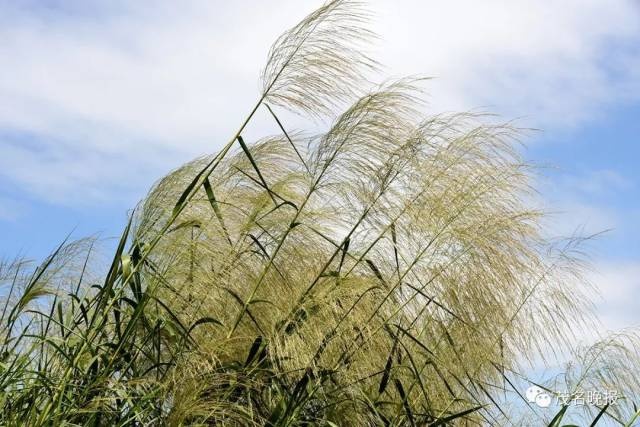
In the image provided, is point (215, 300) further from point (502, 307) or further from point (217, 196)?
point (502, 307)

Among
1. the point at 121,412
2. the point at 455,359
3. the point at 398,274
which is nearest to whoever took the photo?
the point at 121,412

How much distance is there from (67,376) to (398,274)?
1093 millimetres

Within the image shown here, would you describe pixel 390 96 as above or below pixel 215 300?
above

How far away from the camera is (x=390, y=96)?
323 centimetres

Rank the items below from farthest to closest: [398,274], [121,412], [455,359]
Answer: [455,359], [398,274], [121,412]

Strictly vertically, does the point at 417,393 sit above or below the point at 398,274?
below

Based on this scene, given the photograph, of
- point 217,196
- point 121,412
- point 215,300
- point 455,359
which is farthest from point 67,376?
point 455,359

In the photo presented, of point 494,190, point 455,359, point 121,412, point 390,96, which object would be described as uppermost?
point 390,96

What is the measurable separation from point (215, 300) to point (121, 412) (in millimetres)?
516

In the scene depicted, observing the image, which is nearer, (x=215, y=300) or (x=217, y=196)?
(x=215, y=300)

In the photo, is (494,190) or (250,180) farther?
(250,180)

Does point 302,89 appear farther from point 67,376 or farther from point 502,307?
point 67,376

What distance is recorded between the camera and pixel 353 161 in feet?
10.4

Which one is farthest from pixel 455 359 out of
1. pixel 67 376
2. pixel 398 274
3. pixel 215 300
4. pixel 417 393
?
pixel 67 376
